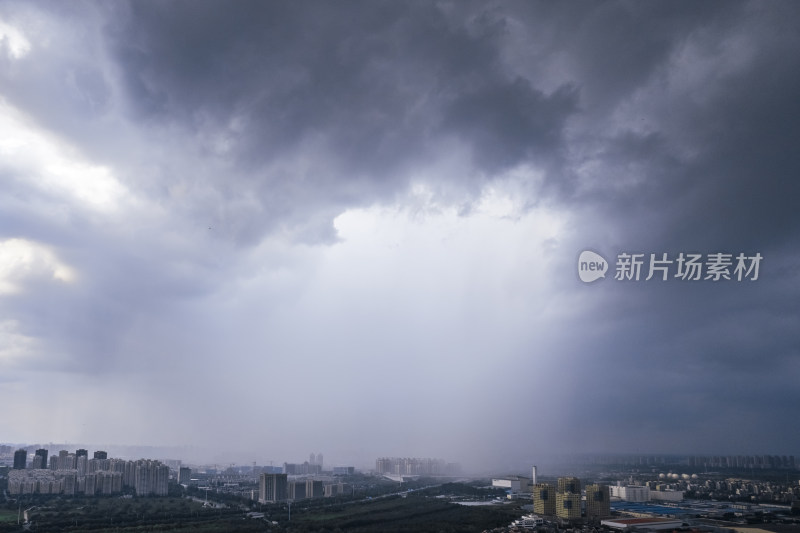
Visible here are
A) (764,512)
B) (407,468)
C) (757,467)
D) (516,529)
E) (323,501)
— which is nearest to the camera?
(516,529)

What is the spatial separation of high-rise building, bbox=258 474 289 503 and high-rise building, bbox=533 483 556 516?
9536 millimetres

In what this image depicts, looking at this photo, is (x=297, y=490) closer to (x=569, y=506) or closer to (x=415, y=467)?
(x=569, y=506)

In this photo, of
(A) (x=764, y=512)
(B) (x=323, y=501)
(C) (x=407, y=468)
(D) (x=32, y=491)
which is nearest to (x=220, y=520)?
(B) (x=323, y=501)

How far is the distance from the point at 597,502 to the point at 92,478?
18809mm

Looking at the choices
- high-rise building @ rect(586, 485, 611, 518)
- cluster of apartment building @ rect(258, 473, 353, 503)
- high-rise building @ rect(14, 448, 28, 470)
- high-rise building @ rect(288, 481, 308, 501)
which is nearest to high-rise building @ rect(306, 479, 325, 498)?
cluster of apartment building @ rect(258, 473, 353, 503)

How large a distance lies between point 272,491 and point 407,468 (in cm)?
2357

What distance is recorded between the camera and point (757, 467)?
40625mm

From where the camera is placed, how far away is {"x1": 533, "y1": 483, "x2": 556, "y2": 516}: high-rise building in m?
18.0

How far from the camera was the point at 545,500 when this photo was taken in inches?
715

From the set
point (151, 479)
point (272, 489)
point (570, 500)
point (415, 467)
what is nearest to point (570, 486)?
point (570, 500)

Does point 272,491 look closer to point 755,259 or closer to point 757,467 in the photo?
point 755,259

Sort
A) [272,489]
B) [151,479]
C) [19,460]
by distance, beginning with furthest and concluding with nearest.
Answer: [19,460] → [151,479] → [272,489]

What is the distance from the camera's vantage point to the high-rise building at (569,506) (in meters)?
17.1

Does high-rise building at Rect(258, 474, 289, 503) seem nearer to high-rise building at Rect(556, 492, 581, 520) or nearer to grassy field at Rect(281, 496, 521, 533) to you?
grassy field at Rect(281, 496, 521, 533)
